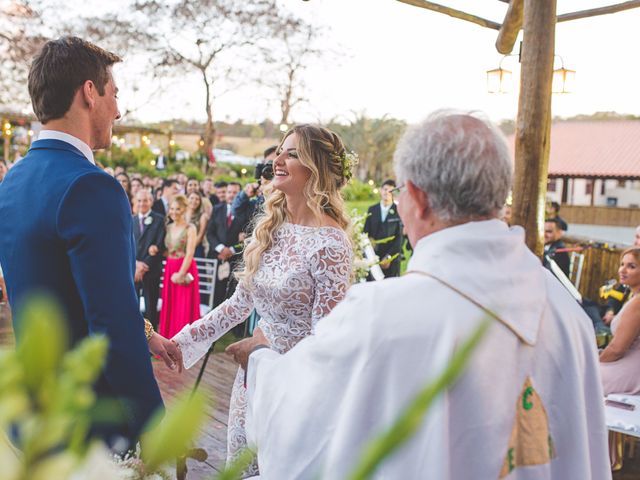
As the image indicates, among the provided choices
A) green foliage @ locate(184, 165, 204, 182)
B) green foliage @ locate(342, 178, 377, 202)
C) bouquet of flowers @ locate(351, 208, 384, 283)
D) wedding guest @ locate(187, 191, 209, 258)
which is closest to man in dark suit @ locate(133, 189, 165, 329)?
wedding guest @ locate(187, 191, 209, 258)

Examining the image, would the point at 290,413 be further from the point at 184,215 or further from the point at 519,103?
the point at 184,215

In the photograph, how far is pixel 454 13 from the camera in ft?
25.7

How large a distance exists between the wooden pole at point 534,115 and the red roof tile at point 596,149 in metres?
29.1

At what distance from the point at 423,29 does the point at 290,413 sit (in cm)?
2377

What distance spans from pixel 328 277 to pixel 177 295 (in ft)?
17.9

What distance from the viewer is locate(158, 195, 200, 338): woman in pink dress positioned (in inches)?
309

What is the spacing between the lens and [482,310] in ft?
4.55

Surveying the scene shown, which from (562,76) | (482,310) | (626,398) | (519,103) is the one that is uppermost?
(562,76)

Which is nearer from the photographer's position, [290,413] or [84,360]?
[84,360]

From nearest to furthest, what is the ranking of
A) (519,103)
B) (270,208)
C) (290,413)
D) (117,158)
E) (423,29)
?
1. (290,413)
2. (270,208)
3. (519,103)
4. (423,29)
5. (117,158)

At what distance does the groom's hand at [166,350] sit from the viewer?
2.61 m

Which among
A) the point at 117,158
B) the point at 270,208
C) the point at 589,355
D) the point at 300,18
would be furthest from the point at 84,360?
the point at 117,158

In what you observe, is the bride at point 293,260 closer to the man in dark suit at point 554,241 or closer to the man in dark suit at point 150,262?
the man in dark suit at point 554,241

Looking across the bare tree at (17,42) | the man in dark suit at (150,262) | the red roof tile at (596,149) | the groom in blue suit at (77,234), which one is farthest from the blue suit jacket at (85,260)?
the red roof tile at (596,149)
